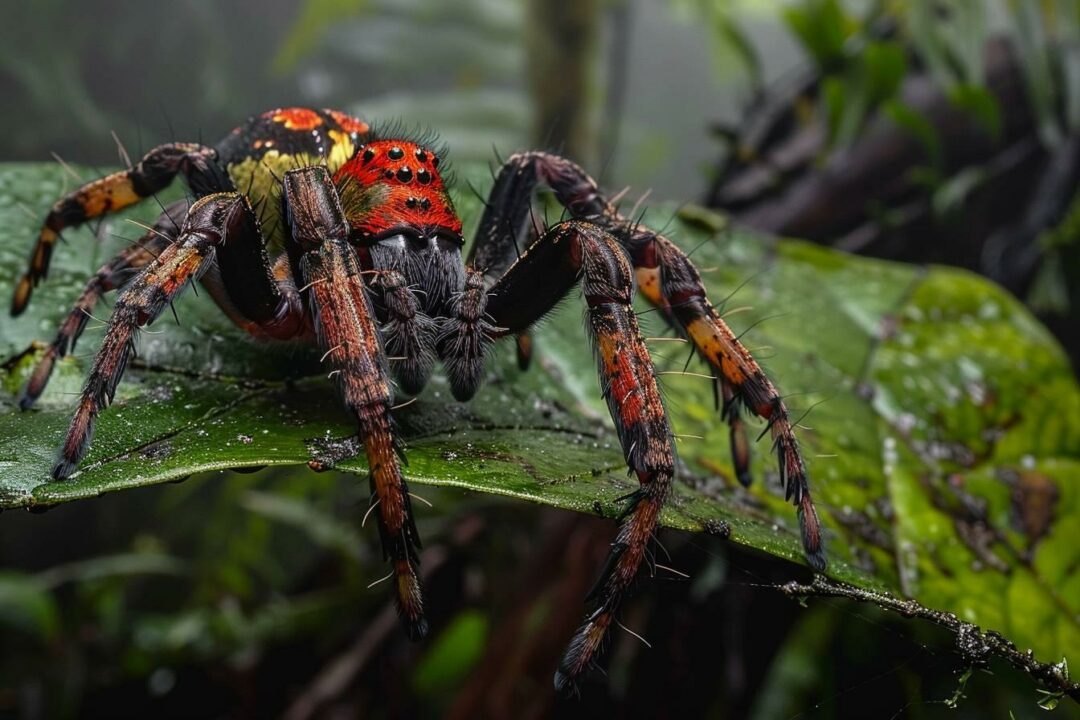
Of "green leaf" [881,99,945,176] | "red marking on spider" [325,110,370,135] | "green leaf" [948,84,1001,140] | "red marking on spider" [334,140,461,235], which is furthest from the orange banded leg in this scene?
"green leaf" [948,84,1001,140]

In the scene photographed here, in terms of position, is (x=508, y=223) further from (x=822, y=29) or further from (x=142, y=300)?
(x=822, y=29)

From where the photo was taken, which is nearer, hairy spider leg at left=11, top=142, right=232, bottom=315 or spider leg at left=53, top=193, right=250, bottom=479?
spider leg at left=53, top=193, right=250, bottom=479

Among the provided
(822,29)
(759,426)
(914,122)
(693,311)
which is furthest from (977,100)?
(693,311)

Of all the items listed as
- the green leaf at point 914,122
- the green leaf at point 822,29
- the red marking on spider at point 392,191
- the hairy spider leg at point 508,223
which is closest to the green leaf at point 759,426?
the hairy spider leg at point 508,223

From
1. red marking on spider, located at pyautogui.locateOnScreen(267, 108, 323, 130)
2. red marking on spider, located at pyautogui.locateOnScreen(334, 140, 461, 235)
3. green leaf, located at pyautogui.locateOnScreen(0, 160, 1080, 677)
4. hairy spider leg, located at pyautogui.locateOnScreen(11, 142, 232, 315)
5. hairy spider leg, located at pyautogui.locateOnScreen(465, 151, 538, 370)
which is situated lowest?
green leaf, located at pyautogui.locateOnScreen(0, 160, 1080, 677)

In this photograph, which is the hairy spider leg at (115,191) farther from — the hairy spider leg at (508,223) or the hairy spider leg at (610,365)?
the hairy spider leg at (610,365)

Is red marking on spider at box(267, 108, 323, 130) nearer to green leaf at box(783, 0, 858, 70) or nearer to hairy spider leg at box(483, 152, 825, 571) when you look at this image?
hairy spider leg at box(483, 152, 825, 571)

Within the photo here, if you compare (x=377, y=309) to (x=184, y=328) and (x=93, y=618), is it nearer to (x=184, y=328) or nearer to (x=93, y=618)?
(x=184, y=328)

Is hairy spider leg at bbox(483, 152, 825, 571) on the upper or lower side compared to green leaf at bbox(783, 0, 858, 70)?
lower
